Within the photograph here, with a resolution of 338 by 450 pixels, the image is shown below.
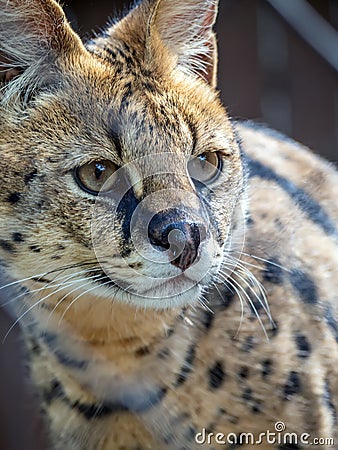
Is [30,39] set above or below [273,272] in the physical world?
above

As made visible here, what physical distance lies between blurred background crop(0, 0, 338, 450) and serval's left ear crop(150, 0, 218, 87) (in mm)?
1121

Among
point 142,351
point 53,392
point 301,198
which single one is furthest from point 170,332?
point 301,198

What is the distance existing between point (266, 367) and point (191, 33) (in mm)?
607

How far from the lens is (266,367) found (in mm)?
1532

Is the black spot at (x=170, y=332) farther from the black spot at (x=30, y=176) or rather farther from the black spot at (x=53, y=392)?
the black spot at (x=30, y=176)

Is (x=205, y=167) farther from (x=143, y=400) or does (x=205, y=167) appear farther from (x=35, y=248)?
(x=143, y=400)

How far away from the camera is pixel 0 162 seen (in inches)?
54.6

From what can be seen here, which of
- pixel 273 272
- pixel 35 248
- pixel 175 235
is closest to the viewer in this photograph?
pixel 175 235

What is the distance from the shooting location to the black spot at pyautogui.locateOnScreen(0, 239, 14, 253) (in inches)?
55.5

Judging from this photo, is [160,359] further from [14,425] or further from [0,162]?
[14,425]

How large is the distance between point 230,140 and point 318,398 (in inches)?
18.8

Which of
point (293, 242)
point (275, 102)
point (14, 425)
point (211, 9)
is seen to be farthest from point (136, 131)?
point (275, 102)

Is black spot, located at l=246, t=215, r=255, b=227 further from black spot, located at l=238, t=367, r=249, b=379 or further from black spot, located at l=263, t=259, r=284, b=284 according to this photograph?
black spot, located at l=238, t=367, r=249, b=379

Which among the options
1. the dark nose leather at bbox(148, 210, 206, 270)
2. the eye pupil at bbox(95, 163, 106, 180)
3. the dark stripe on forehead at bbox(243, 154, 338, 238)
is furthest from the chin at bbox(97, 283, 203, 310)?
the dark stripe on forehead at bbox(243, 154, 338, 238)
